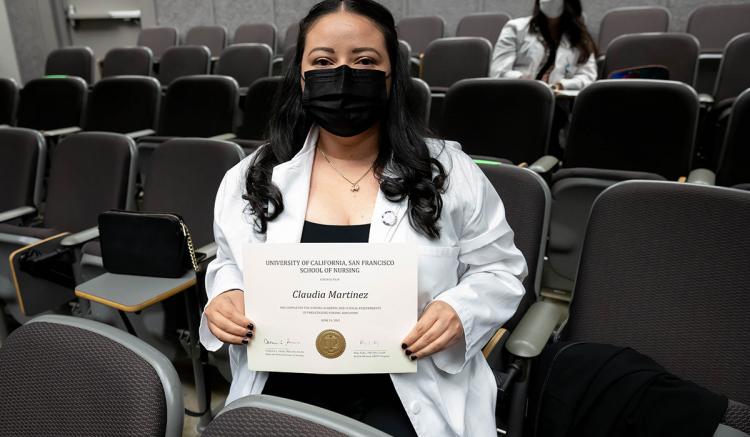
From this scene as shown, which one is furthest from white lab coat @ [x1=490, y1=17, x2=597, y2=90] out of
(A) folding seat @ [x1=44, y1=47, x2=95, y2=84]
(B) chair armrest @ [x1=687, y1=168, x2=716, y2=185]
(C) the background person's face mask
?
(A) folding seat @ [x1=44, y1=47, x2=95, y2=84]

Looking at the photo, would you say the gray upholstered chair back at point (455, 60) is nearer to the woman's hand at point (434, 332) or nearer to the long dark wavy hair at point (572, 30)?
the long dark wavy hair at point (572, 30)

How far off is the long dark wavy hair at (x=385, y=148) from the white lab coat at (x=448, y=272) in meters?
0.03

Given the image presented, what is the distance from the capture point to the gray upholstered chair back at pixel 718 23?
4223 mm

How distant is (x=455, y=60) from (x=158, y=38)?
14.5 ft

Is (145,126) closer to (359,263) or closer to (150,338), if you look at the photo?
Result: (150,338)

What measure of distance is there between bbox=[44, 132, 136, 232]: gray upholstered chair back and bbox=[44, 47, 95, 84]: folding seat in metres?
3.38

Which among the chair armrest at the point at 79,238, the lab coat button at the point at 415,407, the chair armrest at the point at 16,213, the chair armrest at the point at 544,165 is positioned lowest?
the chair armrest at the point at 16,213

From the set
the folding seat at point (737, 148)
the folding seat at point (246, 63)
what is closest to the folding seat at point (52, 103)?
the folding seat at point (246, 63)

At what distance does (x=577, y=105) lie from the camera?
7.25 feet

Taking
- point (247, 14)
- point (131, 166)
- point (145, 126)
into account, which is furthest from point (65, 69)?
point (131, 166)

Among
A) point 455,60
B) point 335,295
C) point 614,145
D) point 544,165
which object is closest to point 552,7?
point 455,60

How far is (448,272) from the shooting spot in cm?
110

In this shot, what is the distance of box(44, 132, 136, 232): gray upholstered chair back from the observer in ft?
7.09

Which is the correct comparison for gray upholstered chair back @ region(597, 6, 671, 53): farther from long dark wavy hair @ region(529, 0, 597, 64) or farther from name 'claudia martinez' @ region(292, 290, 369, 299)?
name 'claudia martinez' @ region(292, 290, 369, 299)
